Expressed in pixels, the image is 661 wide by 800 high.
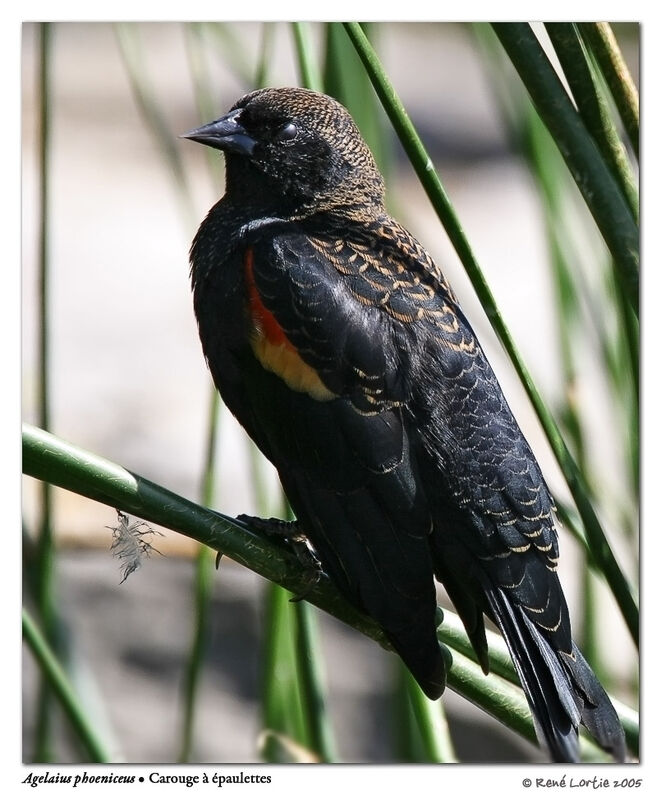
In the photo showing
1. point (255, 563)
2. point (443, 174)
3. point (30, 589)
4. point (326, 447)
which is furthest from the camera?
point (443, 174)

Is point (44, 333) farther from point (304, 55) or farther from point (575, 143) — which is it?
point (575, 143)

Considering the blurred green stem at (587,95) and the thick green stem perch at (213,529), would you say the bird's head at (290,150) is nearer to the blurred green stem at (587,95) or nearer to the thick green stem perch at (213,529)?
the blurred green stem at (587,95)

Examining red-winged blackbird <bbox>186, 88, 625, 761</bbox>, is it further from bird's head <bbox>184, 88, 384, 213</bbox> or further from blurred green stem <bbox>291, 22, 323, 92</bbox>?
blurred green stem <bbox>291, 22, 323, 92</bbox>

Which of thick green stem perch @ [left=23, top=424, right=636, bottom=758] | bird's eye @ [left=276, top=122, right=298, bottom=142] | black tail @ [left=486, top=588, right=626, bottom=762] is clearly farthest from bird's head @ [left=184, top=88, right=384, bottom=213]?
black tail @ [left=486, top=588, right=626, bottom=762]
